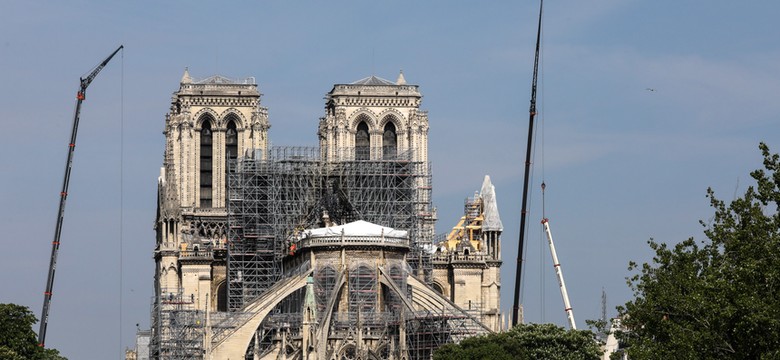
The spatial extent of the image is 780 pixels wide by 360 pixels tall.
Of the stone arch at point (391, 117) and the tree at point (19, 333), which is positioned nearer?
the tree at point (19, 333)

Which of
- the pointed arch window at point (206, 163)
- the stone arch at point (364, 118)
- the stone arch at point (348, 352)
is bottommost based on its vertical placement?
the stone arch at point (348, 352)

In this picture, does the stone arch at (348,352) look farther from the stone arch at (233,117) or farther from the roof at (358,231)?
the stone arch at (233,117)

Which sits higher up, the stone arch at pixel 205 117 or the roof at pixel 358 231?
the stone arch at pixel 205 117

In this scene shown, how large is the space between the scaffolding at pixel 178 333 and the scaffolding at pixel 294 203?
307 inches

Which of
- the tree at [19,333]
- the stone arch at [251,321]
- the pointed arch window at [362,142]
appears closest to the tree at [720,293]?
the tree at [19,333]

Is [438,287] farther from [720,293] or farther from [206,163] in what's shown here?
[720,293]

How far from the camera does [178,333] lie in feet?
574

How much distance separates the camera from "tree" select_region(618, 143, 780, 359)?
99250 millimetres

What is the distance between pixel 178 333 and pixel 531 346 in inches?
1170

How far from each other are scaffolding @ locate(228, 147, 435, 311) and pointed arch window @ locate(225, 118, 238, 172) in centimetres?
725

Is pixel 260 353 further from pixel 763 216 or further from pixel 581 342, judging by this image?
pixel 763 216

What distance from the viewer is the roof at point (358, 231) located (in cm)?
17438

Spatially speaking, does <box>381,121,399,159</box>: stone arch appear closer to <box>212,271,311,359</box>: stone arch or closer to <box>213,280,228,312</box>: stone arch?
<box>213,280,228,312</box>: stone arch

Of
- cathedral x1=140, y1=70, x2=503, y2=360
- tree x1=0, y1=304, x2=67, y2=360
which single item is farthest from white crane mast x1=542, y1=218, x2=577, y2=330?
tree x1=0, y1=304, x2=67, y2=360
